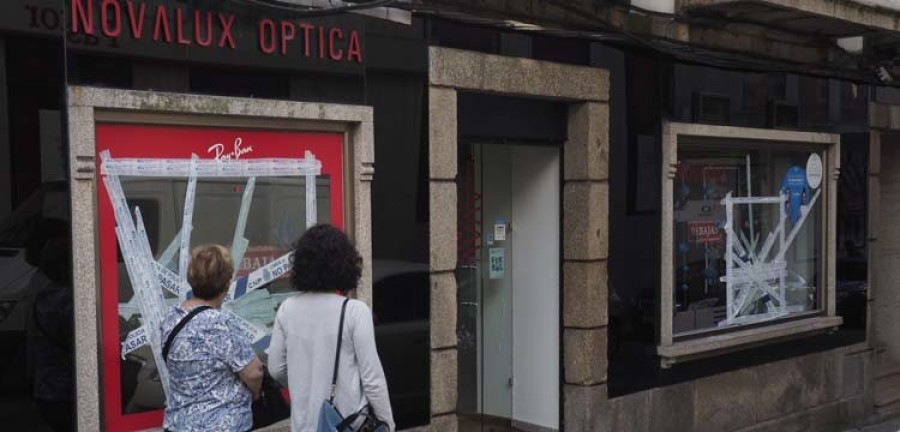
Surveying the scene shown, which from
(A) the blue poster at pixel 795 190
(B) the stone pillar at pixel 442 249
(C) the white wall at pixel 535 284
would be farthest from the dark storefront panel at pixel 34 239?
(A) the blue poster at pixel 795 190

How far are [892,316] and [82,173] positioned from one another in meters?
9.75

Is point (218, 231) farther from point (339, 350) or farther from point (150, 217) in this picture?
point (339, 350)

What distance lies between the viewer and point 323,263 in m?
4.04

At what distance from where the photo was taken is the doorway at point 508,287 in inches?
294

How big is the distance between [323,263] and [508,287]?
381 centimetres

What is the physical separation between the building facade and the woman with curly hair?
118 centimetres

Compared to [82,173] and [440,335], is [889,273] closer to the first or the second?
[440,335]

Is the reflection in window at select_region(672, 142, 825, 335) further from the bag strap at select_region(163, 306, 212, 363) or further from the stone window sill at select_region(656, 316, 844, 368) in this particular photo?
the bag strap at select_region(163, 306, 212, 363)

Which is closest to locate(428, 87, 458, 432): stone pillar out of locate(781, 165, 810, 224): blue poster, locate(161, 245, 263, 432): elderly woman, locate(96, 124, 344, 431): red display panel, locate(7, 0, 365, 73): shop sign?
locate(7, 0, 365, 73): shop sign

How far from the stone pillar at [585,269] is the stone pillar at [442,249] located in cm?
135

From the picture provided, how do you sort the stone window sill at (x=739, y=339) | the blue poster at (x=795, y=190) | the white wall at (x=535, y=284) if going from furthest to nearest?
1. the blue poster at (x=795, y=190)
2. the stone window sill at (x=739, y=339)
3. the white wall at (x=535, y=284)

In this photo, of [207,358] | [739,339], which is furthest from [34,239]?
[739,339]

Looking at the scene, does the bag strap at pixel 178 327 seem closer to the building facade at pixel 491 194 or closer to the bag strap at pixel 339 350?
the bag strap at pixel 339 350

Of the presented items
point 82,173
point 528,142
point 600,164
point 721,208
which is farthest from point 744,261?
point 82,173
